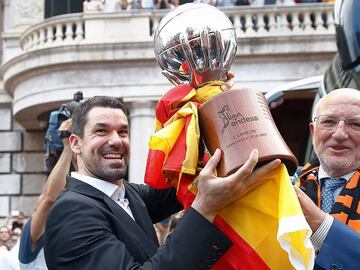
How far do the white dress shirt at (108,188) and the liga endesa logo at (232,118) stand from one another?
55 cm

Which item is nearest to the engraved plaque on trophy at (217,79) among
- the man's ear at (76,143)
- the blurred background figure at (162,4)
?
the man's ear at (76,143)

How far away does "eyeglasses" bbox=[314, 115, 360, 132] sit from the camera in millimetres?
3068

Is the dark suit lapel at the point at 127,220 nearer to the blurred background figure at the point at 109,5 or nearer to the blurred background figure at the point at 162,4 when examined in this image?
the blurred background figure at the point at 162,4

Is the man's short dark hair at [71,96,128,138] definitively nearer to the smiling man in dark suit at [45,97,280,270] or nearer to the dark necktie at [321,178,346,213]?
the smiling man in dark suit at [45,97,280,270]

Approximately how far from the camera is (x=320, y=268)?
273 centimetres

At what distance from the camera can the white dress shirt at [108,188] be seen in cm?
291

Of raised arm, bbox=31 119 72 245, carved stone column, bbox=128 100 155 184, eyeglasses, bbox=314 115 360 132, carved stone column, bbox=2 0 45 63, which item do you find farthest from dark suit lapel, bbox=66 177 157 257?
carved stone column, bbox=2 0 45 63

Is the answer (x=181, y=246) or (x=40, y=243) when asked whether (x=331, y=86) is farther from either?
(x=181, y=246)

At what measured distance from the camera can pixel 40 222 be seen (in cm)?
424

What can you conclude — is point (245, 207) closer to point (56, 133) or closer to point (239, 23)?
point (56, 133)

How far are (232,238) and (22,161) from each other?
1616cm

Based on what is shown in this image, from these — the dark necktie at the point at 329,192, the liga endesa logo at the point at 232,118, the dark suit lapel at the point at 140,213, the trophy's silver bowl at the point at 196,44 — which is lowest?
the dark suit lapel at the point at 140,213

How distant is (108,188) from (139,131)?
12.4 metres

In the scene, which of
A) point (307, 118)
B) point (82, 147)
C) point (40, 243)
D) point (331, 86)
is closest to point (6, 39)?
point (307, 118)
